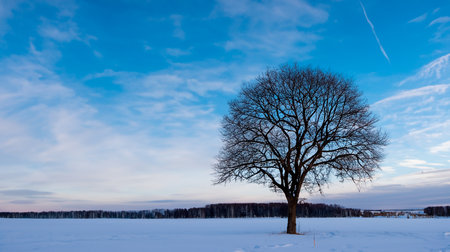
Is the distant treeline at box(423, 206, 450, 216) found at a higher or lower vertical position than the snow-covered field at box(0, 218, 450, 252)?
lower

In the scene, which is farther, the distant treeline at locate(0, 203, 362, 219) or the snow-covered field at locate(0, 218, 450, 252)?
the distant treeline at locate(0, 203, 362, 219)

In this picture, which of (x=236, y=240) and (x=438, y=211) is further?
(x=438, y=211)

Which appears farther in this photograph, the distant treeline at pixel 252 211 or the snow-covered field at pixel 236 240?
the distant treeline at pixel 252 211

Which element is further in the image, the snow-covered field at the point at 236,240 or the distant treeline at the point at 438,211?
the distant treeline at the point at 438,211

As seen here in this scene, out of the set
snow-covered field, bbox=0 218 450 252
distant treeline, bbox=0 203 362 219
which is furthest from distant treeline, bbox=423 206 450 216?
snow-covered field, bbox=0 218 450 252

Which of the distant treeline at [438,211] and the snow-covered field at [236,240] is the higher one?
the snow-covered field at [236,240]

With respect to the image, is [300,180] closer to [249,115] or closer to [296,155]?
[296,155]

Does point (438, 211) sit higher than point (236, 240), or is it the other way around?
point (236, 240)

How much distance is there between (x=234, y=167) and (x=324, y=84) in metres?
8.36

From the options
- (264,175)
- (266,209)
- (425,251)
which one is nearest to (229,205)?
(266,209)

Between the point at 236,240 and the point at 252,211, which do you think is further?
the point at 252,211

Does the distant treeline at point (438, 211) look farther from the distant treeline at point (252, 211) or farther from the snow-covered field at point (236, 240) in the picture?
the snow-covered field at point (236, 240)

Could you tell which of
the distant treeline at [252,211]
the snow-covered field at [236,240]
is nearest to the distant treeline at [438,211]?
the distant treeline at [252,211]

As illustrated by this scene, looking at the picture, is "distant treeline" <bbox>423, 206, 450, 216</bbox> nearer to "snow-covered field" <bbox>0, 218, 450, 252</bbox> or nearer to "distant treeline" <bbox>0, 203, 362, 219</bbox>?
"distant treeline" <bbox>0, 203, 362, 219</bbox>
